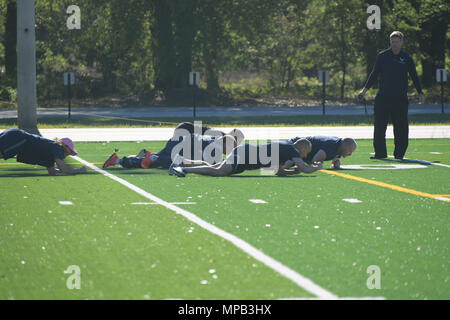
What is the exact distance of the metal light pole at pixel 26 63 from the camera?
73.6ft

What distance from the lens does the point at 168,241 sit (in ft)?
25.7

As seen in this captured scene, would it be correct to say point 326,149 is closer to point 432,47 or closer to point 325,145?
point 325,145

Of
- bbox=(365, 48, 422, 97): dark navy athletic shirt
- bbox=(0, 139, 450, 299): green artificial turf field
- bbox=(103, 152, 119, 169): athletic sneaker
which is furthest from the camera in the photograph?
bbox=(365, 48, 422, 97): dark navy athletic shirt

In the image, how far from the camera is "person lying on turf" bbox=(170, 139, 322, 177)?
12.4 meters

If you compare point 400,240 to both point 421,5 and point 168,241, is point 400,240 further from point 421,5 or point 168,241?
point 421,5

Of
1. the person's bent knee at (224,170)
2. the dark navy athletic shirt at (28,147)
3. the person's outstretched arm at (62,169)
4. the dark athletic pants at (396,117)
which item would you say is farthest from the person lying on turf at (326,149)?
the dark navy athletic shirt at (28,147)

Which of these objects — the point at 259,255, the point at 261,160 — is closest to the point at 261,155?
the point at 261,160

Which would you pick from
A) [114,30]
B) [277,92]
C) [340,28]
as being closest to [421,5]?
[340,28]

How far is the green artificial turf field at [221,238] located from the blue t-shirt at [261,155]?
27cm

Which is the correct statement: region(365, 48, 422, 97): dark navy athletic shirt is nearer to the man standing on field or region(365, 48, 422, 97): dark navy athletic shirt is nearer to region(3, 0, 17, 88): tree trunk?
the man standing on field

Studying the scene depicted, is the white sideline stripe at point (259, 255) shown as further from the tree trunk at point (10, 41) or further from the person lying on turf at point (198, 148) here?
the tree trunk at point (10, 41)

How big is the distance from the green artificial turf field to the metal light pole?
32.7ft

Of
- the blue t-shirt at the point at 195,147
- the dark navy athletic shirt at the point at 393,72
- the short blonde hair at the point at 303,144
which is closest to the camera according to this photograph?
the short blonde hair at the point at 303,144

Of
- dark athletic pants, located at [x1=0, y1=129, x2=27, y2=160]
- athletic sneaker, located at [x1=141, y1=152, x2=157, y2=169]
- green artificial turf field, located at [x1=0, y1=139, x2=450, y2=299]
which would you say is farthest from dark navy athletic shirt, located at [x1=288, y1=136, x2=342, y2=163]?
dark athletic pants, located at [x1=0, y1=129, x2=27, y2=160]
